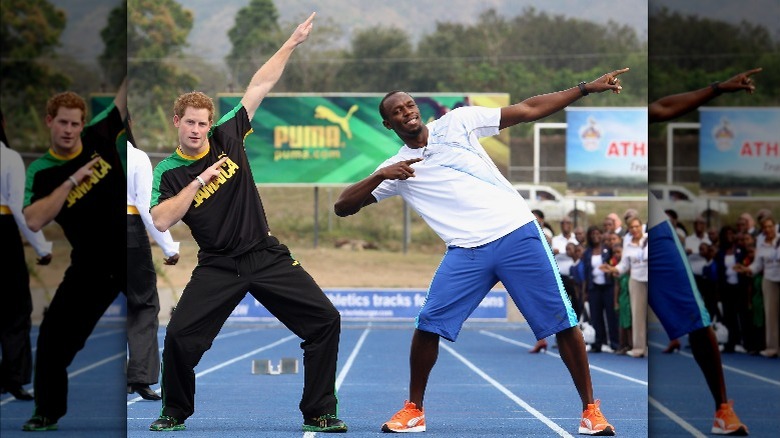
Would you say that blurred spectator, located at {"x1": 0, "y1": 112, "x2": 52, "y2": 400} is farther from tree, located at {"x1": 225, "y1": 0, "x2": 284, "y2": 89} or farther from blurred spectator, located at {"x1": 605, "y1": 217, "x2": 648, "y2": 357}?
tree, located at {"x1": 225, "y1": 0, "x2": 284, "y2": 89}

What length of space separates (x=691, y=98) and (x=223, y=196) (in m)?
4.34

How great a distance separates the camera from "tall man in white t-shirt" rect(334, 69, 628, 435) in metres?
5.89

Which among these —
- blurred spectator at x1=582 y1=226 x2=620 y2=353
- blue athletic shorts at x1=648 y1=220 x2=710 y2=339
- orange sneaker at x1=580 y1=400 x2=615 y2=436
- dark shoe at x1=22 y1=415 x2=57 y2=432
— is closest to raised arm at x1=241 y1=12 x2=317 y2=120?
orange sneaker at x1=580 y1=400 x2=615 y2=436

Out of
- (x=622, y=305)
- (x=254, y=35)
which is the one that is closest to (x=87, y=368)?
(x=622, y=305)

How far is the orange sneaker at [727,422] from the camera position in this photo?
5.79 feet

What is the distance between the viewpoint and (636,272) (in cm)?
1145

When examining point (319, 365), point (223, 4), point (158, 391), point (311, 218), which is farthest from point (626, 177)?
point (223, 4)

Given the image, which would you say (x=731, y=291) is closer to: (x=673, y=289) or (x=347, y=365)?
(x=673, y=289)

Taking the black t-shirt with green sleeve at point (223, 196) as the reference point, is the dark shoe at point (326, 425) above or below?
below

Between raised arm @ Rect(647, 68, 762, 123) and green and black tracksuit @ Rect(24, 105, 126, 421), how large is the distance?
0.74m

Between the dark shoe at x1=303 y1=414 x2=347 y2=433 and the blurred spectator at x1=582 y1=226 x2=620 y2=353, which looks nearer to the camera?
the dark shoe at x1=303 y1=414 x2=347 y2=433

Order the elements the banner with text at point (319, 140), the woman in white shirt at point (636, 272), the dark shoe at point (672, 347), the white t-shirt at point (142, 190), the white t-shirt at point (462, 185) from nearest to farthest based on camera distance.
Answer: the dark shoe at point (672, 347), the white t-shirt at point (462, 185), the white t-shirt at point (142, 190), the woman in white shirt at point (636, 272), the banner with text at point (319, 140)

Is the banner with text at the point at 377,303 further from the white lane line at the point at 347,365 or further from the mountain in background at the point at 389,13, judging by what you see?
the mountain in background at the point at 389,13

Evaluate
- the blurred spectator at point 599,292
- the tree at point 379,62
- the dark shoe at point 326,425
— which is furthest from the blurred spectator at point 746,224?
the tree at point 379,62
